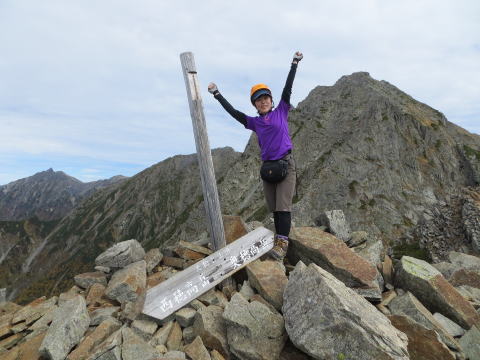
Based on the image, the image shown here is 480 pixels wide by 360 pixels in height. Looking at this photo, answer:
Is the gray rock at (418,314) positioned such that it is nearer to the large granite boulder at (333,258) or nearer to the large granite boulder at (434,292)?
the large granite boulder at (333,258)

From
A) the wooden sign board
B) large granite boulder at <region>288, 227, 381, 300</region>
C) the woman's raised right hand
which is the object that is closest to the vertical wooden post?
the woman's raised right hand

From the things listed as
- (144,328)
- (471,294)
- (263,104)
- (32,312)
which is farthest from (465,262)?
(32,312)

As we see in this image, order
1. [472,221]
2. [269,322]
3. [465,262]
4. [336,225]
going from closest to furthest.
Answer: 1. [269,322]
2. [465,262]
3. [336,225]
4. [472,221]

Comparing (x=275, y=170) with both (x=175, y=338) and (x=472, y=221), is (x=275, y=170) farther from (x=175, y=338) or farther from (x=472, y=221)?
(x=472, y=221)

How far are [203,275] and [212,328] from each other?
1.64 m

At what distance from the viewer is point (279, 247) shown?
29.7ft

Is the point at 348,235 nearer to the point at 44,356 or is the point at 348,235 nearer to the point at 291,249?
the point at 291,249

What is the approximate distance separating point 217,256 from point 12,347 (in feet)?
20.0

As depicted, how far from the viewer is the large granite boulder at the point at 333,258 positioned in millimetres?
8109

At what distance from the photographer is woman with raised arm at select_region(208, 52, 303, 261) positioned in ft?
27.9

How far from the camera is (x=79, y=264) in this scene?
178 metres

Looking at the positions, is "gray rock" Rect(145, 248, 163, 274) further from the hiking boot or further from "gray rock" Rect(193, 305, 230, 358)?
the hiking boot

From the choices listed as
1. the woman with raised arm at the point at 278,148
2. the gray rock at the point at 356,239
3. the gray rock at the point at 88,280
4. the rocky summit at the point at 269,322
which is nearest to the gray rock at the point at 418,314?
the rocky summit at the point at 269,322

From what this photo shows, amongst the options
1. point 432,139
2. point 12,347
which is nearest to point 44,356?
point 12,347
